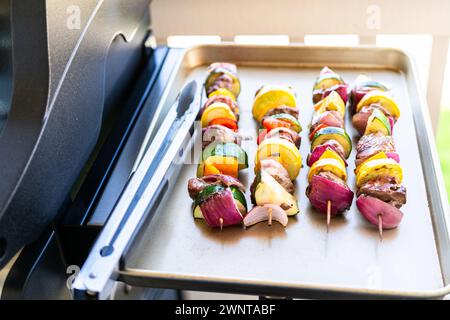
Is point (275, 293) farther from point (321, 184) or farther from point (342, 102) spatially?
point (342, 102)

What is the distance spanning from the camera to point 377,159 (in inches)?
38.6

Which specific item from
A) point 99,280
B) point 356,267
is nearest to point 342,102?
point 356,267

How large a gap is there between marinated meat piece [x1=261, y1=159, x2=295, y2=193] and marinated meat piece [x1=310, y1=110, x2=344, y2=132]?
15 cm

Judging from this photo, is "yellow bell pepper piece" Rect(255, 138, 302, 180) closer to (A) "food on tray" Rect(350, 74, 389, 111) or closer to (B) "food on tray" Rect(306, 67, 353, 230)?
(B) "food on tray" Rect(306, 67, 353, 230)

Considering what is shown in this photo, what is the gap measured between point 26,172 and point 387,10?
953 millimetres

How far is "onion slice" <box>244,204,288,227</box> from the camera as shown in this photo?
92 cm

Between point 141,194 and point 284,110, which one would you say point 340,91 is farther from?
point 141,194

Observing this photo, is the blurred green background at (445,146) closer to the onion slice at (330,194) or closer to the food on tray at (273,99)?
the food on tray at (273,99)

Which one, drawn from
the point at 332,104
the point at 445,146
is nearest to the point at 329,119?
the point at 332,104

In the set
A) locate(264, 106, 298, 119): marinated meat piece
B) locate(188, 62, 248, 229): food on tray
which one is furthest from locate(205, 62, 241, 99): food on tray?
locate(264, 106, 298, 119): marinated meat piece

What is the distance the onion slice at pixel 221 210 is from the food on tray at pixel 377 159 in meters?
0.18

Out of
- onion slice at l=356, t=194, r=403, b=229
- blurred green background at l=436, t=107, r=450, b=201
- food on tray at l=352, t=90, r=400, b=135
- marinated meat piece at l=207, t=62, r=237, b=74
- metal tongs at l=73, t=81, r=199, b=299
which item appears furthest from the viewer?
blurred green background at l=436, t=107, r=450, b=201

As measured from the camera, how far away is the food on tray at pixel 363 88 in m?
1.18

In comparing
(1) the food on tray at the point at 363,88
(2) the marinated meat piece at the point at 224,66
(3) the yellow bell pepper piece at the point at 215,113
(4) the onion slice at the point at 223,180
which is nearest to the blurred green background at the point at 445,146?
(1) the food on tray at the point at 363,88
